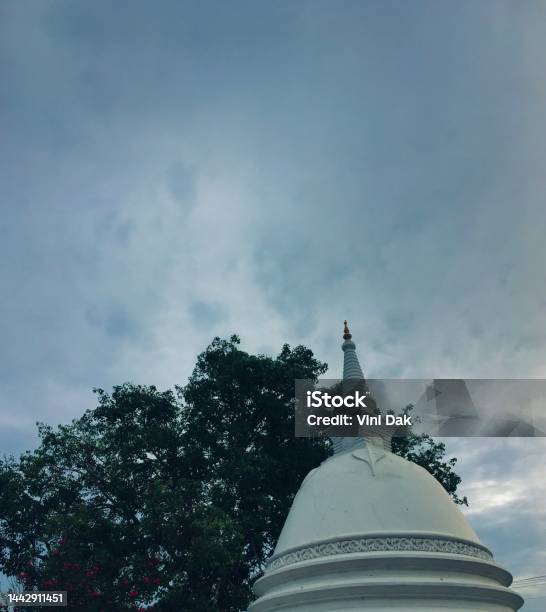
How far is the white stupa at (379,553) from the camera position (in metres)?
12.2

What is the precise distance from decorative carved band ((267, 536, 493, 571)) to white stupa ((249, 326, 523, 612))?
0.9 inches

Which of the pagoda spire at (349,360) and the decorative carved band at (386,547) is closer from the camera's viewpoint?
the decorative carved band at (386,547)

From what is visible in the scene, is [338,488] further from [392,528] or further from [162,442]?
[162,442]

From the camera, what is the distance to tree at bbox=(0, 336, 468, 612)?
65.1 feet

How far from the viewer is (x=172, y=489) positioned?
22.4m

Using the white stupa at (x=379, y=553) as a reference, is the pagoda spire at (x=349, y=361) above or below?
above

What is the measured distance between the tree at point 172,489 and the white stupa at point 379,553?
6.33m

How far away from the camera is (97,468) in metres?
24.3

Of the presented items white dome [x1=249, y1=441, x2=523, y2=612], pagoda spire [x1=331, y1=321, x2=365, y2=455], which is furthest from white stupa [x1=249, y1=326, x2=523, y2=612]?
pagoda spire [x1=331, y1=321, x2=365, y2=455]

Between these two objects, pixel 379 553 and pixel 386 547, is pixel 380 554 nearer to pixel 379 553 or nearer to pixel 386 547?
pixel 379 553

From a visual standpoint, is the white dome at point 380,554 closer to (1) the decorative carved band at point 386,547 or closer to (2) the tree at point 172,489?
(1) the decorative carved band at point 386,547

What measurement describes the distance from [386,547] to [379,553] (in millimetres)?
392

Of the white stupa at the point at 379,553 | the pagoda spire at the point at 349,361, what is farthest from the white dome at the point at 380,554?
the pagoda spire at the point at 349,361

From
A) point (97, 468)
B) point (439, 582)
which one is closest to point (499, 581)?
point (439, 582)
